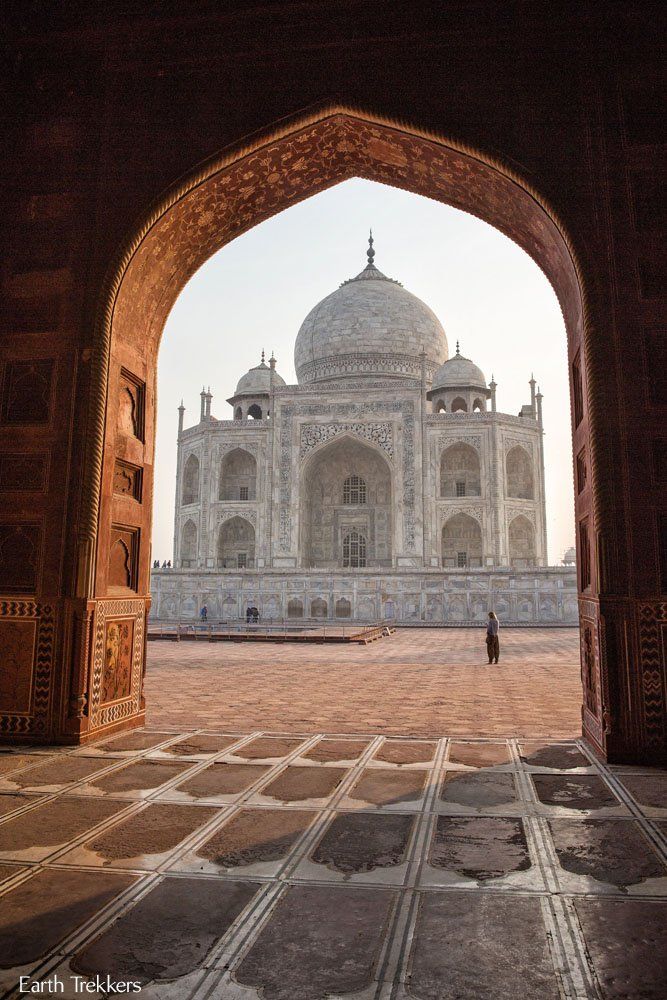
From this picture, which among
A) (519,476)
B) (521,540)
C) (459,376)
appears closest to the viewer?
(521,540)

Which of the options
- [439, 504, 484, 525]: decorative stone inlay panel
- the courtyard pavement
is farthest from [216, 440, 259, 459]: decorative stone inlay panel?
the courtyard pavement

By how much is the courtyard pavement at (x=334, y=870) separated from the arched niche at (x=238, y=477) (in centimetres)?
2526

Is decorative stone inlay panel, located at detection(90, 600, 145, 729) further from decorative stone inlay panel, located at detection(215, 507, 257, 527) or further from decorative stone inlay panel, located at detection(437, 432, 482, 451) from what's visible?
decorative stone inlay panel, located at detection(215, 507, 257, 527)

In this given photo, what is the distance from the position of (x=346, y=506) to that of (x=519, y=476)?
7.17m

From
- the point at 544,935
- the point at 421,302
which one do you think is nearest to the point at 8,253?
the point at 544,935

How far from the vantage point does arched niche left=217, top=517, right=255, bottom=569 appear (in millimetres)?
28625

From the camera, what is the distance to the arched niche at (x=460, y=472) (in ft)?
91.5

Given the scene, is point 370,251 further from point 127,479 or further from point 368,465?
point 127,479

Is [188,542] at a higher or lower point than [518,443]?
lower

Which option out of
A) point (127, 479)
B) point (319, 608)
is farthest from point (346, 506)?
point (127, 479)

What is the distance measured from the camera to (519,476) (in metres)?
28.5

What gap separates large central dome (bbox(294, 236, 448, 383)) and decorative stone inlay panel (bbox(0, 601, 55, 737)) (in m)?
25.9

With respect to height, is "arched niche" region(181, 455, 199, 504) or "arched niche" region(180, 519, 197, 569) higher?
"arched niche" region(181, 455, 199, 504)

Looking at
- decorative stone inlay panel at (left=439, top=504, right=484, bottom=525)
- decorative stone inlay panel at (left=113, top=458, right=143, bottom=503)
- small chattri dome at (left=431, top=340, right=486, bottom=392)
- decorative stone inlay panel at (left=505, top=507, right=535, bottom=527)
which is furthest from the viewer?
small chattri dome at (left=431, top=340, right=486, bottom=392)
